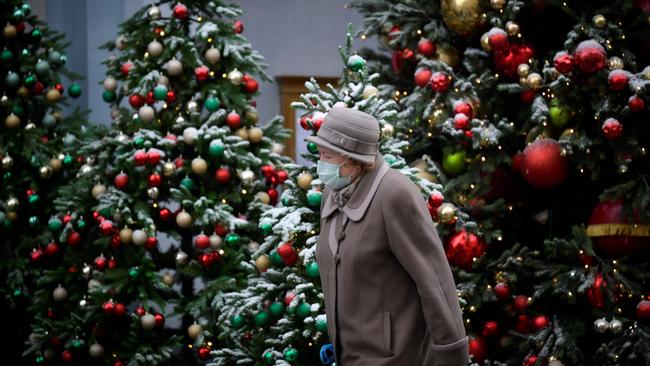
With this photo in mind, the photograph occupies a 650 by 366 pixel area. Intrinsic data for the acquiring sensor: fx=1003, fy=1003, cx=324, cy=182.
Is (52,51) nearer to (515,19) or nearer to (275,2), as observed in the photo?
(275,2)

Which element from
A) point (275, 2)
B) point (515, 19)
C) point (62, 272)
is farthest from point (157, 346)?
point (275, 2)

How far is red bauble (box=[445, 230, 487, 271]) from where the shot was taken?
19.5 feet

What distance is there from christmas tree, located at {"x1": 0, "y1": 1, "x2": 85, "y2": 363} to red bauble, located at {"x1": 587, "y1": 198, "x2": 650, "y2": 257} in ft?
12.8

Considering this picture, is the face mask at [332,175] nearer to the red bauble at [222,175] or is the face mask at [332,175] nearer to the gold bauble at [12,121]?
the red bauble at [222,175]

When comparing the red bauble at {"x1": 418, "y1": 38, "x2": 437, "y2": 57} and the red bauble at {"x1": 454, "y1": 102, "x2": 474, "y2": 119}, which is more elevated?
the red bauble at {"x1": 418, "y1": 38, "x2": 437, "y2": 57}

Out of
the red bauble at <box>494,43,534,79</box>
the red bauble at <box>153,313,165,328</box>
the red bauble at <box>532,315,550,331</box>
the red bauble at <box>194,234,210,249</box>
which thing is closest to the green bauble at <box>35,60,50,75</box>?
the red bauble at <box>194,234,210,249</box>

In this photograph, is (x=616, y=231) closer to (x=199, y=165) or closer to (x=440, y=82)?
(x=440, y=82)

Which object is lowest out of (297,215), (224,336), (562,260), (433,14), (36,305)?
(36,305)

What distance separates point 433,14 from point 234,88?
4.72 feet

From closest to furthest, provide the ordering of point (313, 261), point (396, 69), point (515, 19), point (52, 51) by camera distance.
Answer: point (313, 261) → point (515, 19) → point (396, 69) → point (52, 51)

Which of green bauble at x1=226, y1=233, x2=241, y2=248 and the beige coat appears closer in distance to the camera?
the beige coat

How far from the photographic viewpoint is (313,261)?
514 centimetres

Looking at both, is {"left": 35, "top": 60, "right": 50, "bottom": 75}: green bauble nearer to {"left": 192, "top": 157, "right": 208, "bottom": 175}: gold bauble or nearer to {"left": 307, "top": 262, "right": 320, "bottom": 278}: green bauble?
{"left": 192, "top": 157, "right": 208, "bottom": 175}: gold bauble

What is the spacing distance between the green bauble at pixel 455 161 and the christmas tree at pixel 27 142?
2.92 meters
